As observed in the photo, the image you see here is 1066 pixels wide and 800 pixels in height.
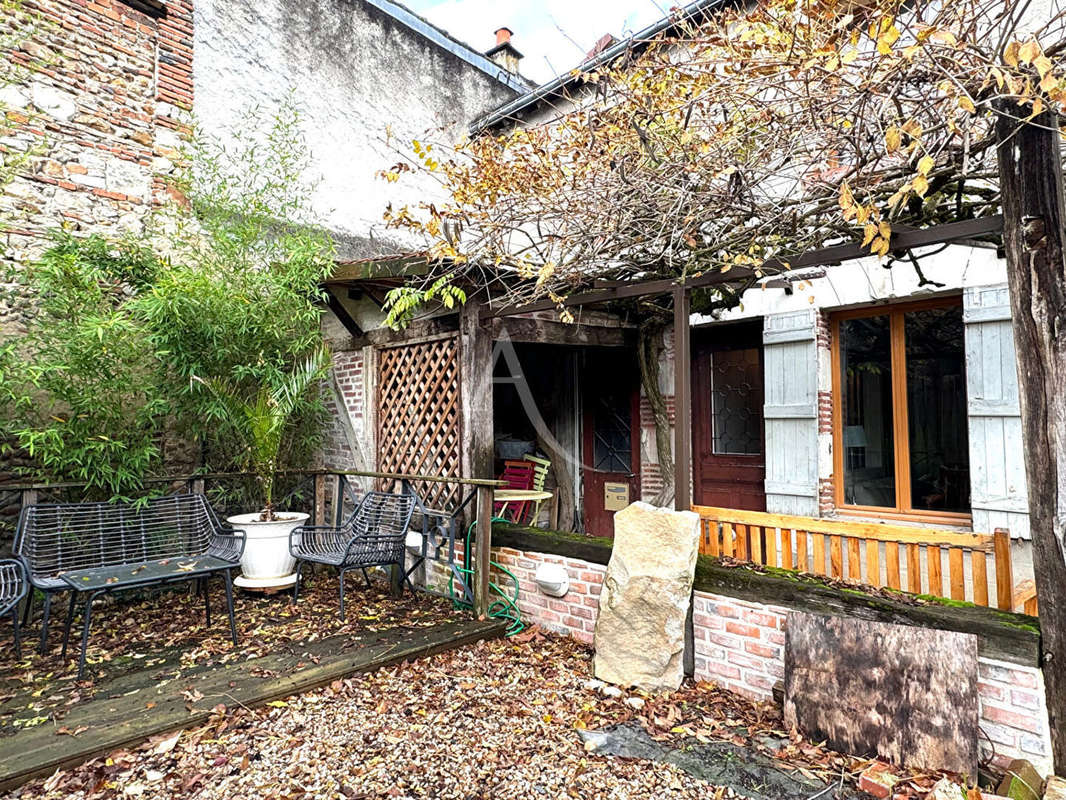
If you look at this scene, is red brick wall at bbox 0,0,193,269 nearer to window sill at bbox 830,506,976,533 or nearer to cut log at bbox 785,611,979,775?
cut log at bbox 785,611,979,775

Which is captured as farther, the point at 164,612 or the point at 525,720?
the point at 164,612

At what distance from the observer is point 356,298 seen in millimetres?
5461

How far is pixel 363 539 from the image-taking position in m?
4.14

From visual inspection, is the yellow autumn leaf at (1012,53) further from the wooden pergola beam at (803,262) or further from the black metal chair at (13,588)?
the black metal chair at (13,588)

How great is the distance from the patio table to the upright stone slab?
221 cm

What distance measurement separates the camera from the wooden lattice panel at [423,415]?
4.64 metres

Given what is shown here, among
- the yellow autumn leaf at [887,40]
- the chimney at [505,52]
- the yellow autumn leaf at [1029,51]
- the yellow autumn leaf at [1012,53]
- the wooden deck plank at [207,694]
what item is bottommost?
the wooden deck plank at [207,694]

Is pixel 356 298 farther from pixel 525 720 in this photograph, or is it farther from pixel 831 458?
pixel 831 458

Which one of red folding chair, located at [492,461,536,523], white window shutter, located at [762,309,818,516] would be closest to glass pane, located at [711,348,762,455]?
white window shutter, located at [762,309,818,516]

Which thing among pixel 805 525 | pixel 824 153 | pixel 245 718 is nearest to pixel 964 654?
pixel 805 525

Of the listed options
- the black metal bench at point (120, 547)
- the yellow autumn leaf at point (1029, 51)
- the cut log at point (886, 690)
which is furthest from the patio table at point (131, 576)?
the yellow autumn leaf at point (1029, 51)

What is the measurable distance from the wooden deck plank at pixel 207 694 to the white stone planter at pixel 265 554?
3.64ft

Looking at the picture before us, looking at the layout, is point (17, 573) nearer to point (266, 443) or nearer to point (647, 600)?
point (266, 443)

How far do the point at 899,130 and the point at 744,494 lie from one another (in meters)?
4.04
